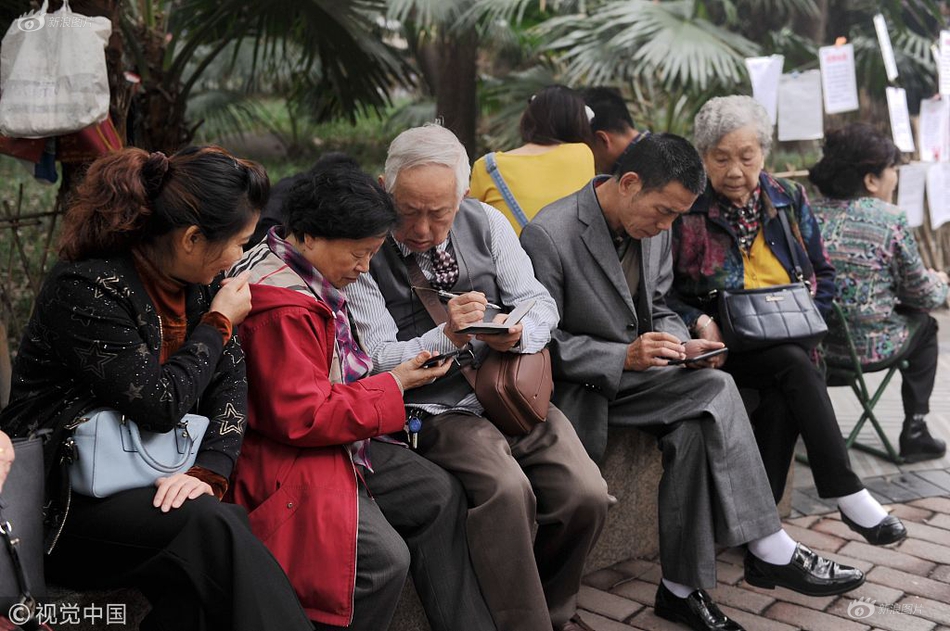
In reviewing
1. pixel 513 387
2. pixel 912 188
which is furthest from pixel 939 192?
pixel 513 387

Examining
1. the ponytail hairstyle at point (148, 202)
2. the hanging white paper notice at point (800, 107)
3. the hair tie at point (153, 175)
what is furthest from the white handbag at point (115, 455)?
the hanging white paper notice at point (800, 107)

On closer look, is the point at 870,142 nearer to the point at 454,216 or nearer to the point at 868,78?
the point at 454,216

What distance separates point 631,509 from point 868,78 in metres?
5.92

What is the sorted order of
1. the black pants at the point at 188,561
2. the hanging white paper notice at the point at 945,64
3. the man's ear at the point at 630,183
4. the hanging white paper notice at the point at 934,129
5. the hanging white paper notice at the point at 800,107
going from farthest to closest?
the hanging white paper notice at the point at 934,129, the hanging white paper notice at the point at 945,64, the hanging white paper notice at the point at 800,107, the man's ear at the point at 630,183, the black pants at the point at 188,561

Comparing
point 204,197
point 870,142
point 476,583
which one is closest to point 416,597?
point 476,583

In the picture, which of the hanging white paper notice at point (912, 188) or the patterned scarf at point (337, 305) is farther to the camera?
the hanging white paper notice at point (912, 188)

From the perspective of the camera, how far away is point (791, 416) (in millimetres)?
3943

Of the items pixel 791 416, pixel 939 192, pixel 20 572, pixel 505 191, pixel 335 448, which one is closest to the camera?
pixel 20 572

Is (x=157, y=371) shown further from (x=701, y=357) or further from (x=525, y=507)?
(x=701, y=357)

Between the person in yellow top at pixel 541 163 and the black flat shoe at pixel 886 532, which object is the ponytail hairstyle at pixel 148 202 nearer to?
the person in yellow top at pixel 541 163

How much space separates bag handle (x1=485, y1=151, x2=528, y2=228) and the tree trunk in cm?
468

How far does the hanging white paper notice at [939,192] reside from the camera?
6.48 metres

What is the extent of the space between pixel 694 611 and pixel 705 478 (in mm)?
429

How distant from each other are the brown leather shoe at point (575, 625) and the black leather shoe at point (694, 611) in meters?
0.32
